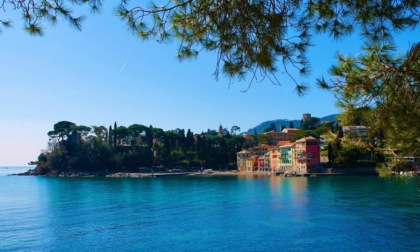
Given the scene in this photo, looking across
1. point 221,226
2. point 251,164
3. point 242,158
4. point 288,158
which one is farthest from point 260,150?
point 221,226

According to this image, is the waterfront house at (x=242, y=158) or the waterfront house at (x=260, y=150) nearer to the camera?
the waterfront house at (x=242, y=158)

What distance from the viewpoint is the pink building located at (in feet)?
209

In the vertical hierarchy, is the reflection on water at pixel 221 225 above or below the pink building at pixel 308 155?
below

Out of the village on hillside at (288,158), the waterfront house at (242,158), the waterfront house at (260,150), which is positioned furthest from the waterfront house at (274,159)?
the waterfront house at (260,150)

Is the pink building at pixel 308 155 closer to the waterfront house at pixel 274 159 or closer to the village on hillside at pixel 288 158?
the village on hillside at pixel 288 158

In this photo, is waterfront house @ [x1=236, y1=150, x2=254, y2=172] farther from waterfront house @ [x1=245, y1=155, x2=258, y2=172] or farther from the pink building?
the pink building

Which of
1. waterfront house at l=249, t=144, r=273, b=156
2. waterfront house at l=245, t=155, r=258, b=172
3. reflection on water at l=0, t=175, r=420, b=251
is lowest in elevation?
reflection on water at l=0, t=175, r=420, b=251

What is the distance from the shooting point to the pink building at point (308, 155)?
209 ft

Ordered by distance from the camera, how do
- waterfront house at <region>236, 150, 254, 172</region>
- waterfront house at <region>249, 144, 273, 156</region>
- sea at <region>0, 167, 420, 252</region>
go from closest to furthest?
sea at <region>0, 167, 420, 252</region> → waterfront house at <region>236, 150, 254, 172</region> → waterfront house at <region>249, 144, 273, 156</region>

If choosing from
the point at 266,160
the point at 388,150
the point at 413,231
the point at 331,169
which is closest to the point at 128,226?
the point at 413,231

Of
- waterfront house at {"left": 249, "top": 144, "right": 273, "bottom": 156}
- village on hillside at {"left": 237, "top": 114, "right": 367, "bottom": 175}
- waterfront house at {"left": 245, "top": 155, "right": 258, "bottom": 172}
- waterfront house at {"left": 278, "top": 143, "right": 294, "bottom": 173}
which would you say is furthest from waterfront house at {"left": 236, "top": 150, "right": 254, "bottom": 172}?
waterfront house at {"left": 278, "top": 143, "right": 294, "bottom": 173}

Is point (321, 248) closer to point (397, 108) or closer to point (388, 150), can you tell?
point (388, 150)

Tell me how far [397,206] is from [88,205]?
20.8 meters

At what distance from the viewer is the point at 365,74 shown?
182 inches
